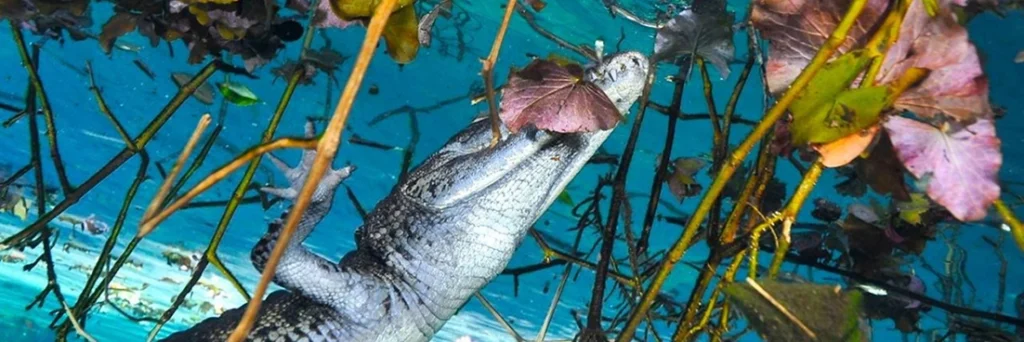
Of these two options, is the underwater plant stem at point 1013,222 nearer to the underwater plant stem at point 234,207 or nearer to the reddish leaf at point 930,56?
the reddish leaf at point 930,56

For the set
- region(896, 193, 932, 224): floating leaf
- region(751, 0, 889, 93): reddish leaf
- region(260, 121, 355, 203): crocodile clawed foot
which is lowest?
region(896, 193, 932, 224): floating leaf

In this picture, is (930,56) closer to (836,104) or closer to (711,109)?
(836,104)

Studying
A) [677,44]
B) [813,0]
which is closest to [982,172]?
[813,0]

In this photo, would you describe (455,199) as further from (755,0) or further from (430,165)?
(755,0)

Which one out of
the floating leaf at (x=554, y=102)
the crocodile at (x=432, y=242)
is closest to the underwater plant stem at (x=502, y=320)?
the crocodile at (x=432, y=242)

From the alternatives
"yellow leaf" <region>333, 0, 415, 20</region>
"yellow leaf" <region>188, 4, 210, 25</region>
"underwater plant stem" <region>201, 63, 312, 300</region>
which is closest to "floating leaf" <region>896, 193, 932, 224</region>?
"yellow leaf" <region>333, 0, 415, 20</region>

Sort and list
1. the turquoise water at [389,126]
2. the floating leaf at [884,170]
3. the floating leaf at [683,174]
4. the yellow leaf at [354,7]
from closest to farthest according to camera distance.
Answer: the floating leaf at [884,170], the yellow leaf at [354,7], the floating leaf at [683,174], the turquoise water at [389,126]

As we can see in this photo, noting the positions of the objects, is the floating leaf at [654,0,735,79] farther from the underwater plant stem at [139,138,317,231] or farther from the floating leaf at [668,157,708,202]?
the underwater plant stem at [139,138,317,231]
